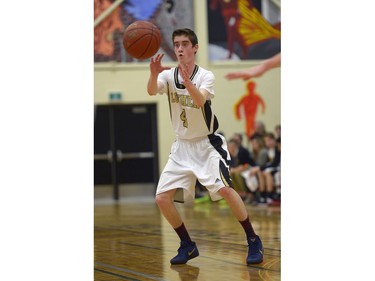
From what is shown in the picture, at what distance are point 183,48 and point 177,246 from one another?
1950 millimetres

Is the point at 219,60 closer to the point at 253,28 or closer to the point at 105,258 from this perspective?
the point at 253,28

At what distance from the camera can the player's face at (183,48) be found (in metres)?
4.77

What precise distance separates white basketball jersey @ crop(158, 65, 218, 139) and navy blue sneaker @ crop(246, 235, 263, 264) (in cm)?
82

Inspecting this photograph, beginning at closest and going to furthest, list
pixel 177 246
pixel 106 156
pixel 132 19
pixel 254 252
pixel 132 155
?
pixel 254 252 → pixel 177 246 → pixel 132 19 → pixel 106 156 → pixel 132 155

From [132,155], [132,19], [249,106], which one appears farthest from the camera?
[132,155]

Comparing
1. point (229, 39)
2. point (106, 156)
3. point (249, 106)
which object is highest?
point (229, 39)

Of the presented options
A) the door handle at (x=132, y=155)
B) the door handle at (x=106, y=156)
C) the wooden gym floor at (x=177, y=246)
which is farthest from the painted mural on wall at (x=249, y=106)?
the wooden gym floor at (x=177, y=246)

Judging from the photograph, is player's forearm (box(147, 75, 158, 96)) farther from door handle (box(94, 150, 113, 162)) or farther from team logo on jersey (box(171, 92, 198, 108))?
door handle (box(94, 150, 113, 162))

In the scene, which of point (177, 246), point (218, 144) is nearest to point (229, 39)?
point (177, 246)

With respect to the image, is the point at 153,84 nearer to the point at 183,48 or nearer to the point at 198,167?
the point at 183,48

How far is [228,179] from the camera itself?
484 centimetres

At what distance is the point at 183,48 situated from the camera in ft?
15.7
